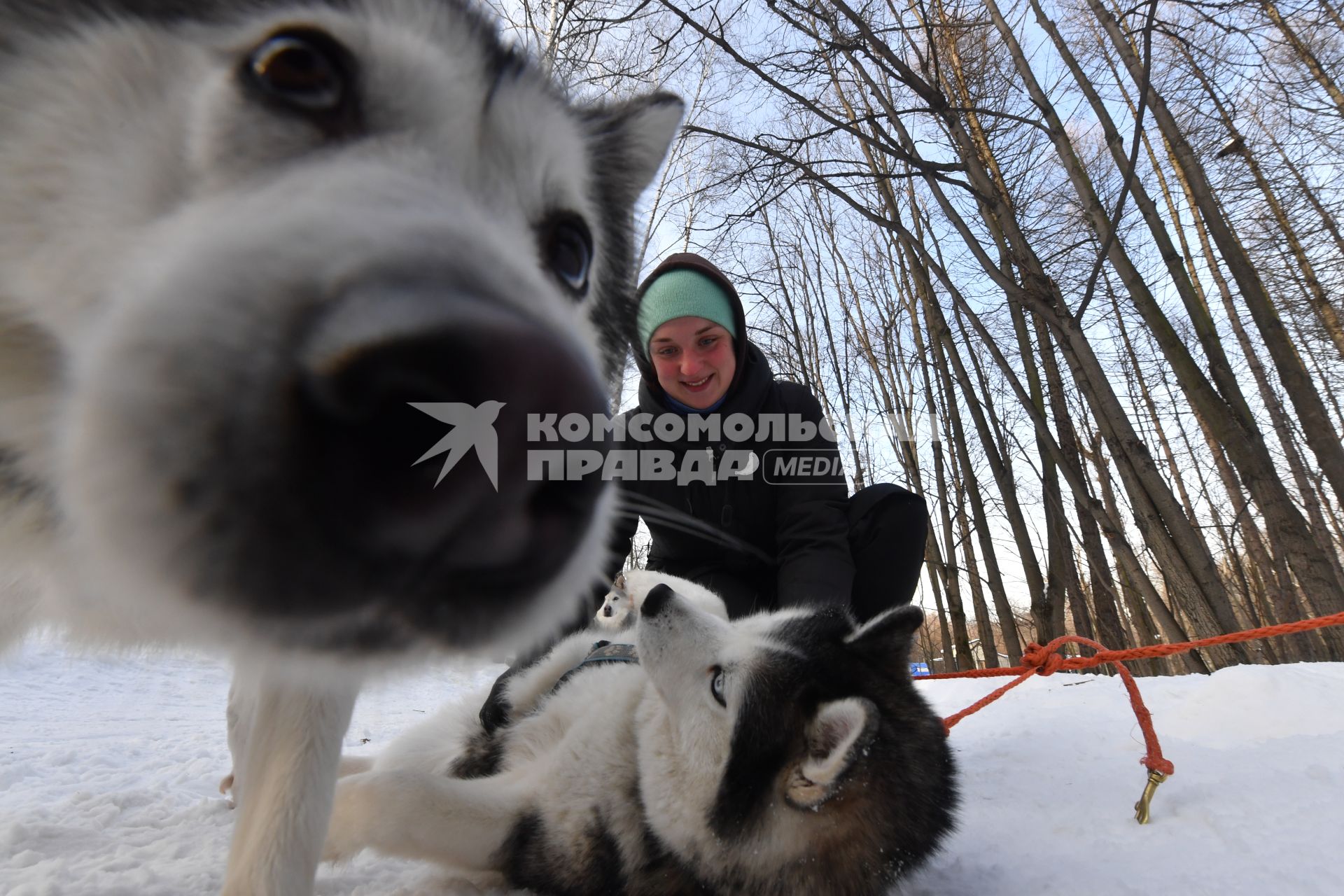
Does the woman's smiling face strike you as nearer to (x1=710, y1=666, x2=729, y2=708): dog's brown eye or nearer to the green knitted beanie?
the green knitted beanie

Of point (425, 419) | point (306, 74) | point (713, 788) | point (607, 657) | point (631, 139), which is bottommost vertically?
point (713, 788)

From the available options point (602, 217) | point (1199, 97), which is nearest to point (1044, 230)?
point (1199, 97)

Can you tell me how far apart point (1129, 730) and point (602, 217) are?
9.10 feet

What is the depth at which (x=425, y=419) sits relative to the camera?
522mm

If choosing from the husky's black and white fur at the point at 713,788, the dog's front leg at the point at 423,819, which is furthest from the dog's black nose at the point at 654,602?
the dog's front leg at the point at 423,819

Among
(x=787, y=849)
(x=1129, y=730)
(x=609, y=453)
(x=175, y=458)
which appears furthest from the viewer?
(x=1129, y=730)

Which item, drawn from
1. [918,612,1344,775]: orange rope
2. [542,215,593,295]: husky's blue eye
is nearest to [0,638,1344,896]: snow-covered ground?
[918,612,1344,775]: orange rope

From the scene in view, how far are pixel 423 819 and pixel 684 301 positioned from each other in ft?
8.31

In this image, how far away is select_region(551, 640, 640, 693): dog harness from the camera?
8.08ft

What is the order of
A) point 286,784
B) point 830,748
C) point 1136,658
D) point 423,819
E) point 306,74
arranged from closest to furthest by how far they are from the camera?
point 306,74 < point 286,784 < point 423,819 < point 830,748 < point 1136,658

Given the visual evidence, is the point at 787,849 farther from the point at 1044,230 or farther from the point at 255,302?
the point at 1044,230

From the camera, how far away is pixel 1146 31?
3898 mm

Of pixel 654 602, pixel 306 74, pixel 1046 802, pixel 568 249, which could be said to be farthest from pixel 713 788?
pixel 306 74

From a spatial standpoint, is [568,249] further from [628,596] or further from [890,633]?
[628,596]
